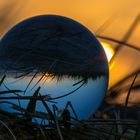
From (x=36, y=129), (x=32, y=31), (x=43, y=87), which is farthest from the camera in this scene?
(x=32, y=31)

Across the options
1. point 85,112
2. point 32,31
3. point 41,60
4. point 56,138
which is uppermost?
point 32,31

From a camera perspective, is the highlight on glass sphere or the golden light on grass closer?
the highlight on glass sphere

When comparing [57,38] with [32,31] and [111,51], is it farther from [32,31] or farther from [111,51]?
[111,51]

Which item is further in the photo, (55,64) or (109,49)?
(109,49)

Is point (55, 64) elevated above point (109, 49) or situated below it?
below

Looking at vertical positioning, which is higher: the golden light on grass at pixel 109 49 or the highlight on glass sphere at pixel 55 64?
the golden light on grass at pixel 109 49

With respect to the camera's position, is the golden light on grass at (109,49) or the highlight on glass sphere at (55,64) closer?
the highlight on glass sphere at (55,64)

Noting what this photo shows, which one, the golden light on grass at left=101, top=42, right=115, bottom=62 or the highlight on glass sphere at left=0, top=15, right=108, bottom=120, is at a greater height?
the golden light on grass at left=101, top=42, right=115, bottom=62

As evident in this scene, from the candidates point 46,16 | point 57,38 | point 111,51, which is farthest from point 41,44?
point 111,51
